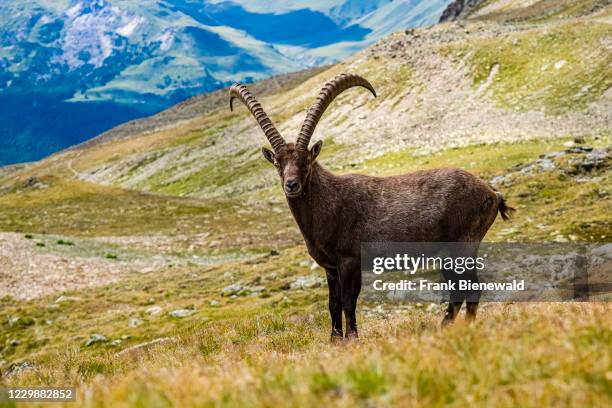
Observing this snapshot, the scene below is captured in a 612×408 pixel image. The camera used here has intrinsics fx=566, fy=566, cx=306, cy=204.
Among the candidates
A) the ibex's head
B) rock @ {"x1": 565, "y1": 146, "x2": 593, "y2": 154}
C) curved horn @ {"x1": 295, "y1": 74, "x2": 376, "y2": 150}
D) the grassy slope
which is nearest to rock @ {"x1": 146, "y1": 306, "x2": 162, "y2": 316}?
the grassy slope

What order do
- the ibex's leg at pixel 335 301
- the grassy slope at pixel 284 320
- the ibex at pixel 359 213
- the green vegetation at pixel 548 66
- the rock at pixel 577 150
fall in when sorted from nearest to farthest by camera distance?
1. the grassy slope at pixel 284 320
2. the ibex at pixel 359 213
3. the ibex's leg at pixel 335 301
4. the rock at pixel 577 150
5. the green vegetation at pixel 548 66

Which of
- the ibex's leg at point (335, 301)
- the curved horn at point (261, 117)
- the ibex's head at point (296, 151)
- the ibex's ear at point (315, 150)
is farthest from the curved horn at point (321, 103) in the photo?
the ibex's leg at point (335, 301)

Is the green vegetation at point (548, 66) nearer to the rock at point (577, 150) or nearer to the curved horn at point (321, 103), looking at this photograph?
the rock at point (577, 150)

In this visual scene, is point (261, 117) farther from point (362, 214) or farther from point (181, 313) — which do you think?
point (181, 313)

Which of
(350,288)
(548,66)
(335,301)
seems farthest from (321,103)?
(548,66)

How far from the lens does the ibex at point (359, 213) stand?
11016mm

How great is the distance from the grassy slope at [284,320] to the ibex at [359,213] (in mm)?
1090

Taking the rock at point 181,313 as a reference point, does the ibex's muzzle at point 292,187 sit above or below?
above

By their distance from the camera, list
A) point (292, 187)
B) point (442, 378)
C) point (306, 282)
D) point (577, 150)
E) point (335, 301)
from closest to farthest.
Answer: point (442, 378) < point (292, 187) < point (335, 301) < point (306, 282) < point (577, 150)

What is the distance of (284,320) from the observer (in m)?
14.8

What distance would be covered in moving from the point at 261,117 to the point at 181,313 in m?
13.0

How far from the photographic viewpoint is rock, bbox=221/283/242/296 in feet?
82.9

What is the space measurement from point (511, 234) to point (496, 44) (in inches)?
2892

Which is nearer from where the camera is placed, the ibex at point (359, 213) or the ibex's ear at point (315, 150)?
the ibex at point (359, 213)
